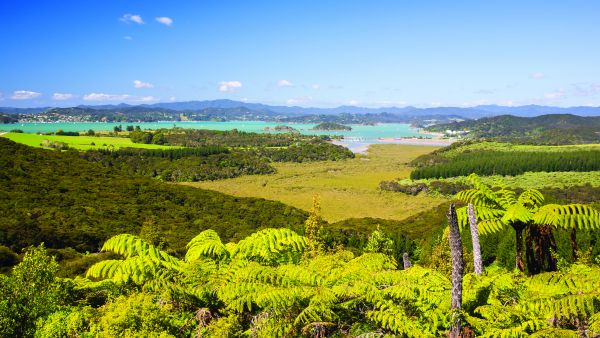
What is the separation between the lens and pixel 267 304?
5.71 m

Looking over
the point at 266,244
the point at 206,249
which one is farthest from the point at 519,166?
the point at 206,249

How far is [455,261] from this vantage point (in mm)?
4953

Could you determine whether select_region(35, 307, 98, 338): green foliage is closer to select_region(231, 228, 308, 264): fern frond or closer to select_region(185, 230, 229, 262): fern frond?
select_region(185, 230, 229, 262): fern frond

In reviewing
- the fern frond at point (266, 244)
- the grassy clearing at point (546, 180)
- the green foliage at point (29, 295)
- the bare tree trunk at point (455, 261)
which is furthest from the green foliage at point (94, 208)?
the grassy clearing at point (546, 180)

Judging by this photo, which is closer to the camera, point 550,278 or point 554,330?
point 554,330

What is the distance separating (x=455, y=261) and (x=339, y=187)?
3180 inches

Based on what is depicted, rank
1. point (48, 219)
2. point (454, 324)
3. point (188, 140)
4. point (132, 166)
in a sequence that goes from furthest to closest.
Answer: point (188, 140), point (132, 166), point (48, 219), point (454, 324)

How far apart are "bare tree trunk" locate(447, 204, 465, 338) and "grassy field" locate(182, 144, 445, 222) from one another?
5485 cm

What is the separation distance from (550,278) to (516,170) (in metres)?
Answer: 102

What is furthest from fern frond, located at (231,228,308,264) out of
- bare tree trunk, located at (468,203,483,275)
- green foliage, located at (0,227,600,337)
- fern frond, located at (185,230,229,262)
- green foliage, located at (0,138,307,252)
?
green foliage, located at (0,138,307,252)

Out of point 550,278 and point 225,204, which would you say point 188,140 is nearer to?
point 225,204

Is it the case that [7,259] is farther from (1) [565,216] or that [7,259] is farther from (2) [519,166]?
(2) [519,166]

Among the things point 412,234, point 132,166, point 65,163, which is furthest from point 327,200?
point 132,166

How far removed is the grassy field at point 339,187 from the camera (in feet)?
221
